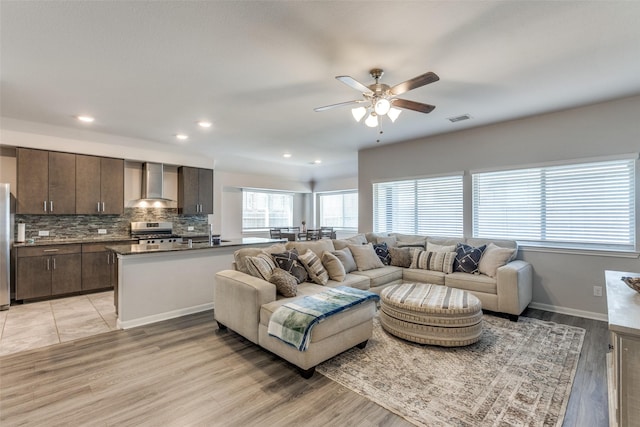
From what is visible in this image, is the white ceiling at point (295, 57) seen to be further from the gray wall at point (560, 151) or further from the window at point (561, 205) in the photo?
the window at point (561, 205)

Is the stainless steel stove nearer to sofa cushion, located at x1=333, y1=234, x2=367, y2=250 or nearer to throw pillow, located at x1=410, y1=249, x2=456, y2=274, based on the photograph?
sofa cushion, located at x1=333, y1=234, x2=367, y2=250

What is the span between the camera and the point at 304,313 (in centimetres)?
254

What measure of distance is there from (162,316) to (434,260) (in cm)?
389

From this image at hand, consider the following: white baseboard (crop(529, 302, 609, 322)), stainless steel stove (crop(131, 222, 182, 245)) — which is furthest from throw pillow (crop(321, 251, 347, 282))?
stainless steel stove (crop(131, 222, 182, 245))

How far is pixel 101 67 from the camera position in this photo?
284cm

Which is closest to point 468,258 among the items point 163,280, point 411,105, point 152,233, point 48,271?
point 411,105

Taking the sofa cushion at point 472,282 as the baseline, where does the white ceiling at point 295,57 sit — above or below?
above

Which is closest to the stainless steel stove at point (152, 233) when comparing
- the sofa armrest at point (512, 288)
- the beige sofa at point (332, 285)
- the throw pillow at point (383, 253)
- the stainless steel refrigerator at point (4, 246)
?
the stainless steel refrigerator at point (4, 246)

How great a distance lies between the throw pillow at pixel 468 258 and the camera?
14.0ft

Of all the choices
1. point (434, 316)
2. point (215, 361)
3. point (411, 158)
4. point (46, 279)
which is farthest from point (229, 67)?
point (46, 279)

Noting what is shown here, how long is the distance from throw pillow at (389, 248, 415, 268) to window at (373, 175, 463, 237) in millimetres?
892

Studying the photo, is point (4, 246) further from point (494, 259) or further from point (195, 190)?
point (494, 259)

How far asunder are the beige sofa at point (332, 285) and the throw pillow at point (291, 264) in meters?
0.12

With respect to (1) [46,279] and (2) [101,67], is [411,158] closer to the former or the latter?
(2) [101,67]
